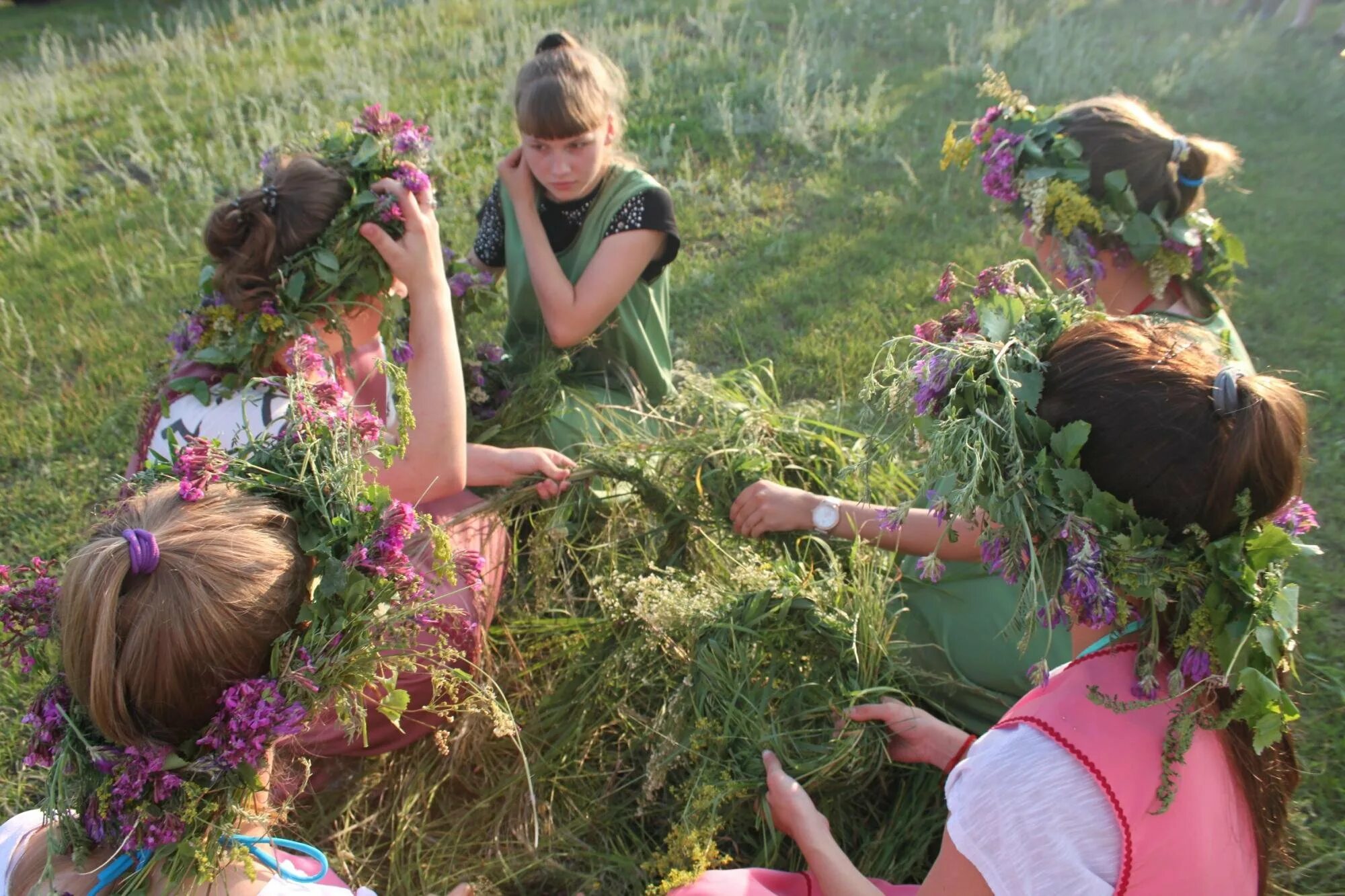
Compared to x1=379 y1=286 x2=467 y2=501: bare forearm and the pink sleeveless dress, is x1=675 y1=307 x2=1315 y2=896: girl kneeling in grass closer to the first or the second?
the pink sleeveless dress

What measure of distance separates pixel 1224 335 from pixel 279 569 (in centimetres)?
202

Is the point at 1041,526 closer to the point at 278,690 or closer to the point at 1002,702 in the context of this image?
the point at 1002,702

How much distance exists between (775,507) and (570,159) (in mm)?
1402

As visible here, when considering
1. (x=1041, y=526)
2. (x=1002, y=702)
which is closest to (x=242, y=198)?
(x=1041, y=526)

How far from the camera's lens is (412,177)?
2627 mm

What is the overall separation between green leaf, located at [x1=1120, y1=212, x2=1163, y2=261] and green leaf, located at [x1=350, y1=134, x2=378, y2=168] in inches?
81.2

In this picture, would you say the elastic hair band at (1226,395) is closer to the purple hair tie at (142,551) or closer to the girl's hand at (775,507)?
the girl's hand at (775,507)

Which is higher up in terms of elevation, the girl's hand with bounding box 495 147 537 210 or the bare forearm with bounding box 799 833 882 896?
the girl's hand with bounding box 495 147 537 210

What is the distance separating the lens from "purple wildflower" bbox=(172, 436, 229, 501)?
1.60m

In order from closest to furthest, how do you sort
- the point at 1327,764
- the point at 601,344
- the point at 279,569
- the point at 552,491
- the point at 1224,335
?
the point at 279,569 → the point at 1224,335 → the point at 1327,764 → the point at 552,491 → the point at 601,344

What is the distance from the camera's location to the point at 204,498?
162cm

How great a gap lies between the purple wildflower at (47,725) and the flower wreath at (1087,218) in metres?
2.50

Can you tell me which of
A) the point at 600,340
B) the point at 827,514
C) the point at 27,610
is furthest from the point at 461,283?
the point at 27,610

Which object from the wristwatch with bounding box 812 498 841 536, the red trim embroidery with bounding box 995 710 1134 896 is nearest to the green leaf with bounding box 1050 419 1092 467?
the red trim embroidery with bounding box 995 710 1134 896
